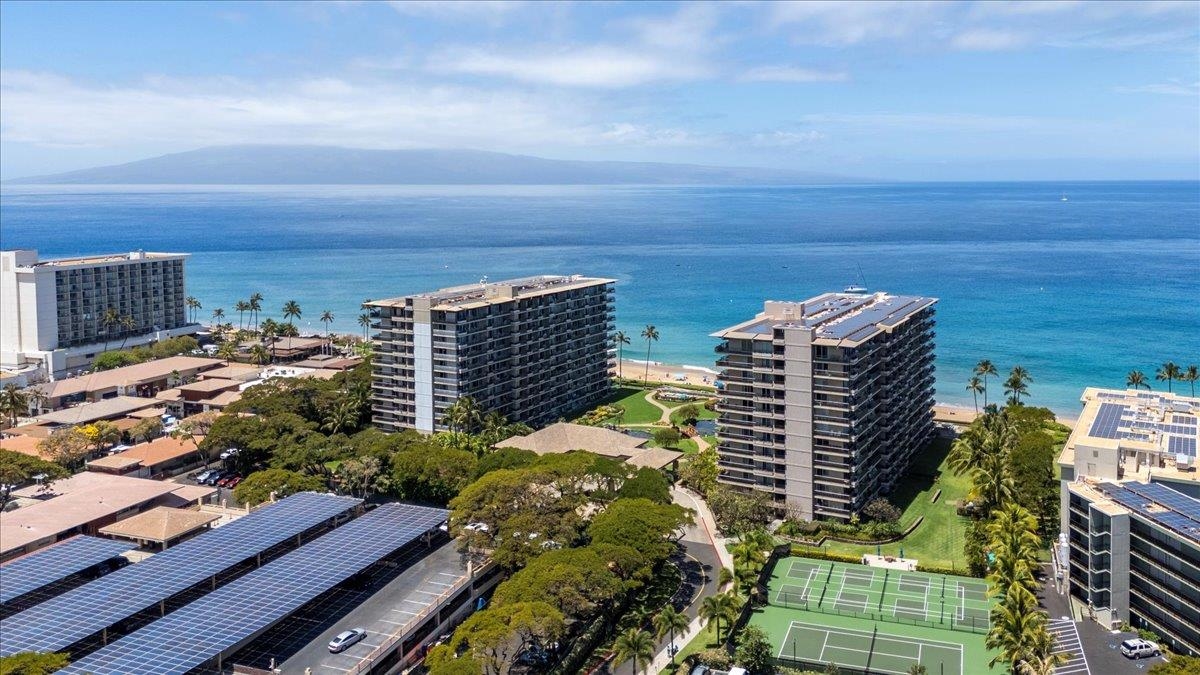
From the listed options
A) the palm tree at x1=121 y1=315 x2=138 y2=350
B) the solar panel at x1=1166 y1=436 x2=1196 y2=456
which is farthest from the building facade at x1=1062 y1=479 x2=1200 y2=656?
the palm tree at x1=121 y1=315 x2=138 y2=350

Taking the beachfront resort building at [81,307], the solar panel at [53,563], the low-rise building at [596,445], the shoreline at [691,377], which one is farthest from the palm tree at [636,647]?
the beachfront resort building at [81,307]

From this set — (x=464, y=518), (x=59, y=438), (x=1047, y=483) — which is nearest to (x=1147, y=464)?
(x=1047, y=483)

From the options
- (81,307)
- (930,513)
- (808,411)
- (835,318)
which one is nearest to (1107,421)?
(930,513)

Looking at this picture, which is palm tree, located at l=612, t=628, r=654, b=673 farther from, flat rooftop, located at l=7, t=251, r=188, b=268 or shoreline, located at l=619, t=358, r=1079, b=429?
flat rooftop, located at l=7, t=251, r=188, b=268

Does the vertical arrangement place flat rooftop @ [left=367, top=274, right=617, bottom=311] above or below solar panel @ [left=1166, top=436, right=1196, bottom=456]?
above

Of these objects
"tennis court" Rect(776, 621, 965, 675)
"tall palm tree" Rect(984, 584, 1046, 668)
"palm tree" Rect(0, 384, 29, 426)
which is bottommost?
"tennis court" Rect(776, 621, 965, 675)

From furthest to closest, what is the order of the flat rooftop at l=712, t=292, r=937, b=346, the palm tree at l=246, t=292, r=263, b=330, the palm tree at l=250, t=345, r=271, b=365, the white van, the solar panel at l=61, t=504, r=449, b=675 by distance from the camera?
the palm tree at l=246, t=292, r=263, b=330
the palm tree at l=250, t=345, r=271, b=365
the flat rooftop at l=712, t=292, r=937, b=346
the white van
the solar panel at l=61, t=504, r=449, b=675

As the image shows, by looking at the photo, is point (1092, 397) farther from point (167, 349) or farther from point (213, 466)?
point (167, 349)
